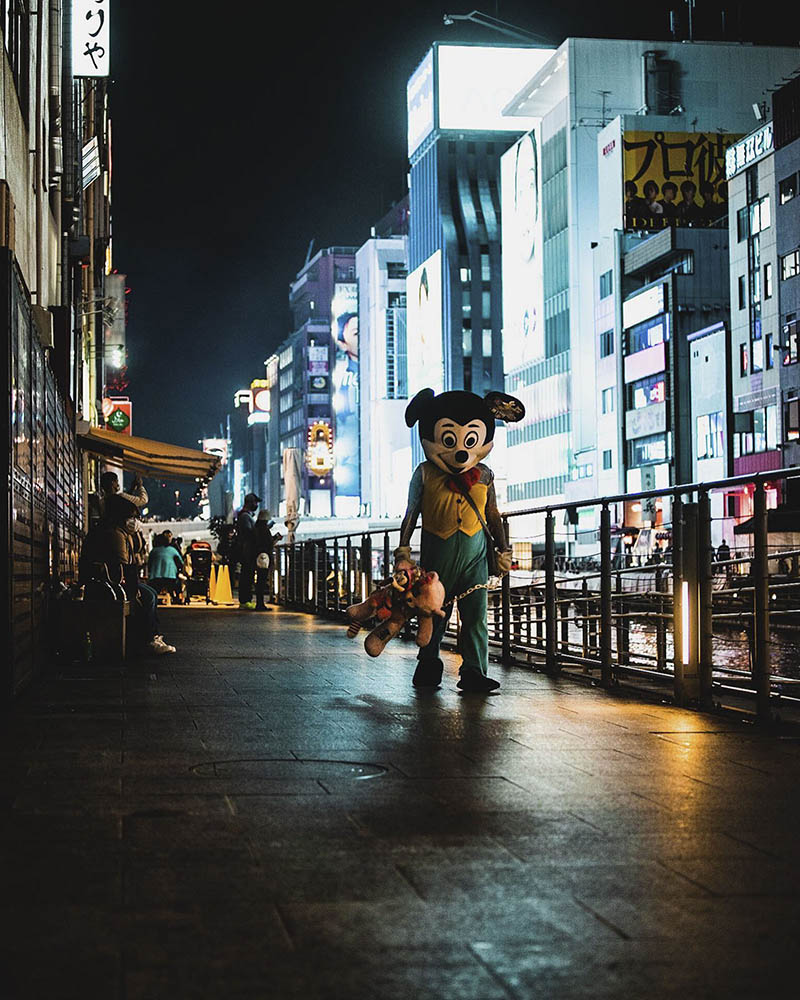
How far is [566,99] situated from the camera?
9569 cm

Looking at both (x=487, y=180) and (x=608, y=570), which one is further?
(x=487, y=180)

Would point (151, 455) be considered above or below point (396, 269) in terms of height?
below

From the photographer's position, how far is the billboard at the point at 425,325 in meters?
123

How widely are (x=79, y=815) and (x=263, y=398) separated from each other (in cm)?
19388

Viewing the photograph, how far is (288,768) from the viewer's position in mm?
6031

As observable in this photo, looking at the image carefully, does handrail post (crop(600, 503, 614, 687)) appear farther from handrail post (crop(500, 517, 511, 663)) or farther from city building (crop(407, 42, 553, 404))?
city building (crop(407, 42, 553, 404))

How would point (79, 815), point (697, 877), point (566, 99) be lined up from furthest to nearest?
point (566, 99) < point (79, 815) < point (697, 877)

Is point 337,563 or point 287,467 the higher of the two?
point 287,467

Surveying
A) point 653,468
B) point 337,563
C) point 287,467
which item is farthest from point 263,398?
point 337,563

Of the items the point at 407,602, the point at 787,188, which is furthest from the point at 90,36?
the point at 787,188

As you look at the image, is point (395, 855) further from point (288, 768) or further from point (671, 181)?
point (671, 181)

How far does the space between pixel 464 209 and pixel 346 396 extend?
39.5m

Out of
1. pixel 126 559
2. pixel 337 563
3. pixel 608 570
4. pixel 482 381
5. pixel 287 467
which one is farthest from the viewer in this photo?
pixel 482 381

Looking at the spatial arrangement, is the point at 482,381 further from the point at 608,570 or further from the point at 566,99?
the point at 608,570
